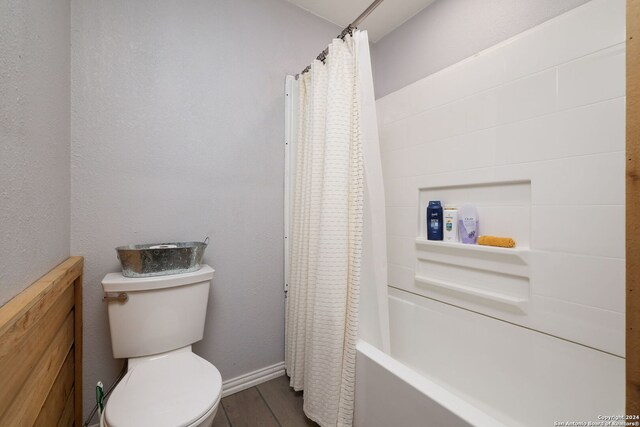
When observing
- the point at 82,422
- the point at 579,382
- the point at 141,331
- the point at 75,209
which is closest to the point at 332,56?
the point at 75,209

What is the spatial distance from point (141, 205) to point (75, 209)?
238 mm

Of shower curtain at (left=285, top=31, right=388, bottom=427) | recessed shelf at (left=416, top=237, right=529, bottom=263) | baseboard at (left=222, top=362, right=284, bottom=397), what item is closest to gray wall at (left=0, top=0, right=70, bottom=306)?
shower curtain at (left=285, top=31, right=388, bottom=427)

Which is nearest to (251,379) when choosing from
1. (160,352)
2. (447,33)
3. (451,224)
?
(160,352)

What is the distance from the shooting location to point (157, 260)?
3.72 ft

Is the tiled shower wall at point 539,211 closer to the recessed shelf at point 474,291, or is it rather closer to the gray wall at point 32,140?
the recessed shelf at point 474,291

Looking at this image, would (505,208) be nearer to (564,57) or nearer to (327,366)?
(564,57)

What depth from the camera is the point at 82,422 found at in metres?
1.14

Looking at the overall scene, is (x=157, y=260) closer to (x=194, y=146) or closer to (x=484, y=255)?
(x=194, y=146)

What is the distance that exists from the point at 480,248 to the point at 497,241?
0.27ft

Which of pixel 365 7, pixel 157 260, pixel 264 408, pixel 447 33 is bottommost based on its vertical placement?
pixel 264 408

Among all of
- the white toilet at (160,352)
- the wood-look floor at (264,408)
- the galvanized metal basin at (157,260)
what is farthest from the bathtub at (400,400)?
the galvanized metal basin at (157,260)

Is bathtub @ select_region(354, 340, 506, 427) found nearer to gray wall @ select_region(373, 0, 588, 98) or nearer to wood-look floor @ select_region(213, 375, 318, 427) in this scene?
wood-look floor @ select_region(213, 375, 318, 427)

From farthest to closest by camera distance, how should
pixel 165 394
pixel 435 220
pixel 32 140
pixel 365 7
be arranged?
pixel 365 7, pixel 435 220, pixel 165 394, pixel 32 140

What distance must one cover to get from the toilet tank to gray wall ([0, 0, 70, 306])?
0.84ft
